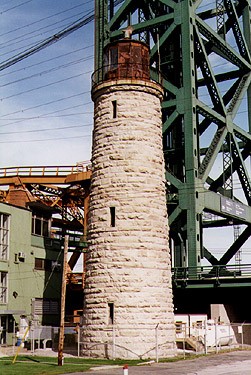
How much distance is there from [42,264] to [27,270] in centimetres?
275

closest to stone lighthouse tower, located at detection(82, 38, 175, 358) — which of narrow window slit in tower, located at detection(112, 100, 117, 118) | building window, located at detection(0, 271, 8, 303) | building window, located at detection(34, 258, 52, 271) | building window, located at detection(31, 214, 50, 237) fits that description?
narrow window slit in tower, located at detection(112, 100, 117, 118)

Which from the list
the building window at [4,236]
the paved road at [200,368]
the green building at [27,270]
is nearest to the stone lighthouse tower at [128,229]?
the paved road at [200,368]

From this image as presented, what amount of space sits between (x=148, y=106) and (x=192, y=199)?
9578 millimetres

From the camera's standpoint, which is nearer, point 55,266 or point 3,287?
point 3,287

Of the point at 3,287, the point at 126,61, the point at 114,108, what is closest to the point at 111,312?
the point at 114,108

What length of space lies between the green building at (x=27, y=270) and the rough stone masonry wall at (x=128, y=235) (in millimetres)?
11744

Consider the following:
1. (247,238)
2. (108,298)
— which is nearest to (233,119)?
(247,238)

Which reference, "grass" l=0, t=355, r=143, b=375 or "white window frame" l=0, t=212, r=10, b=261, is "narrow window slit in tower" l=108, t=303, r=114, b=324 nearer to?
"grass" l=0, t=355, r=143, b=375

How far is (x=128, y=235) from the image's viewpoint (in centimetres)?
3781

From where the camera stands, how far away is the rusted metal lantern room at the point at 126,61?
1625 inches

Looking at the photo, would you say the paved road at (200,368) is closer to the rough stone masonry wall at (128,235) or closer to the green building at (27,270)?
the rough stone masonry wall at (128,235)

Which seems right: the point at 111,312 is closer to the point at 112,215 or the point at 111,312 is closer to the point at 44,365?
the point at 112,215

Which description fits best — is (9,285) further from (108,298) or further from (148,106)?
(148,106)

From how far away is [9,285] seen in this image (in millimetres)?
49625
